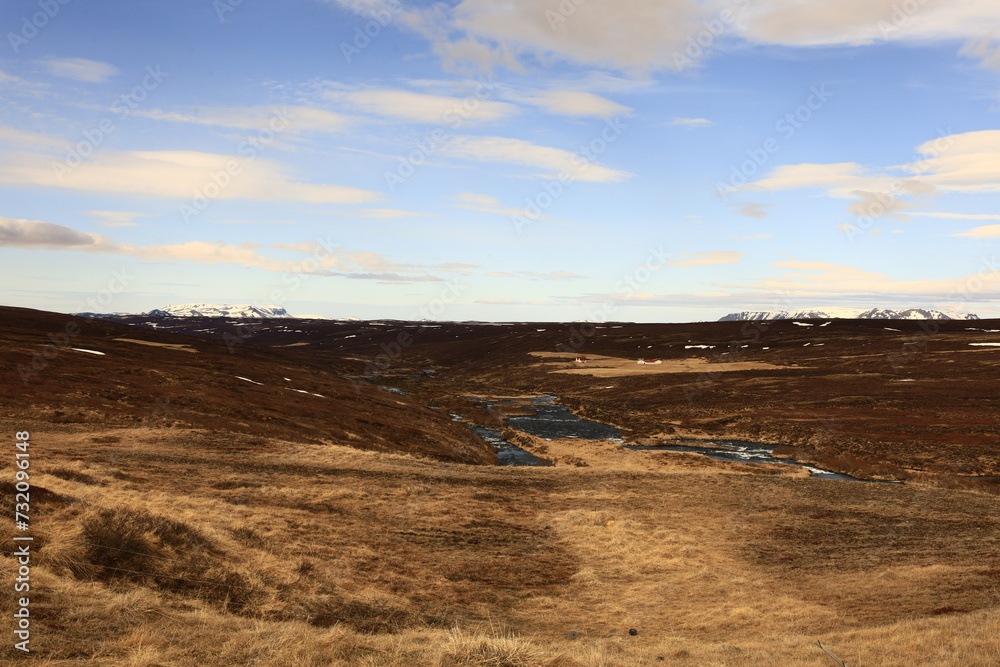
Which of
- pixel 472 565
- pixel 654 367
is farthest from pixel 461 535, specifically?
pixel 654 367

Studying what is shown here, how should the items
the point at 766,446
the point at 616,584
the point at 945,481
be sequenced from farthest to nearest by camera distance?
the point at 766,446
the point at 945,481
the point at 616,584

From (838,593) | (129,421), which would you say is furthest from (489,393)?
(838,593)

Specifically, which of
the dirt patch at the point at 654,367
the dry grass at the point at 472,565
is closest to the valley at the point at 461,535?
the dry grass at the point at 472,565

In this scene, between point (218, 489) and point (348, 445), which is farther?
point (348, 445)

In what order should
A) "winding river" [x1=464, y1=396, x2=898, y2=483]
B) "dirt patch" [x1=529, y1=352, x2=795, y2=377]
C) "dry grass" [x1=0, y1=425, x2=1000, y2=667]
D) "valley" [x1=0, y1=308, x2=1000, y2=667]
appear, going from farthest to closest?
"dirt patch" [x1=529, y1=352, x2=795, y2=377], "winding river" [x1=464, y1=396, x2=898, y2=483], "valley" [x1=0, y1=308, x2=1000, y2=667], "dry grass" [x1=0, y1=425, x2=1000, y2=667]

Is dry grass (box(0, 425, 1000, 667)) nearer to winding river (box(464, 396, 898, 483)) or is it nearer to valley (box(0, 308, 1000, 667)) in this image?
valley (box(0, 308, 1000, 667))

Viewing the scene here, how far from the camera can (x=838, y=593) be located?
59.5ft

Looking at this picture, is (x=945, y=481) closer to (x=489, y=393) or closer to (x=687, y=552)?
(x=687, y=552)

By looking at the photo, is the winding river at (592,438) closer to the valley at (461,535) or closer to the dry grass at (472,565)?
the valley at (461,535)

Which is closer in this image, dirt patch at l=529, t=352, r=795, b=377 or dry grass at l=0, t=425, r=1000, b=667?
dry grass at l=0, t=425, r=1000, b=667

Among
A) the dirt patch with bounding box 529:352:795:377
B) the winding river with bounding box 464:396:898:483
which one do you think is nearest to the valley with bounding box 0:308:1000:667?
the winding river with bounding box 464:396:898:483

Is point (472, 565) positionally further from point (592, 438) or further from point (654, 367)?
point (654, 367)

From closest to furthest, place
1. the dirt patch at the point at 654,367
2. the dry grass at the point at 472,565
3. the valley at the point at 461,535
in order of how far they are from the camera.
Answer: the dry grass at the point at 472,565 → the valley at the point at 461,535 → the dirt patch at the point at 654,367

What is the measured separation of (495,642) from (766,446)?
52.6 metres
